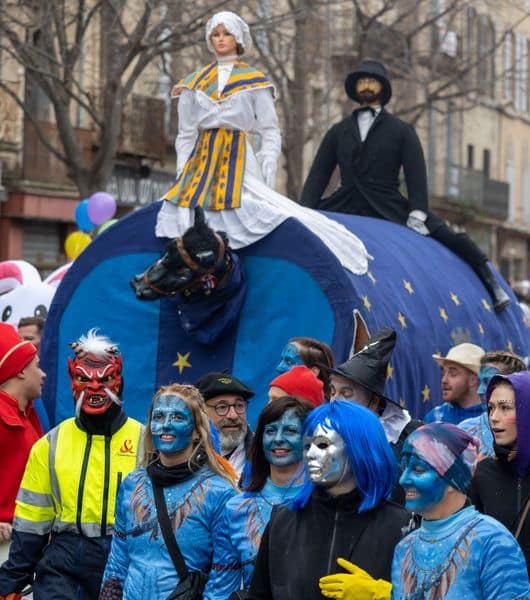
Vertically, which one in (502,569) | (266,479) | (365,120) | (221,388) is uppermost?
(365,120)

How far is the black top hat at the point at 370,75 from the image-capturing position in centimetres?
1198

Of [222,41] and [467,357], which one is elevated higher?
[222,41]

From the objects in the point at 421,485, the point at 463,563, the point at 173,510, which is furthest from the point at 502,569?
the point at 173,510

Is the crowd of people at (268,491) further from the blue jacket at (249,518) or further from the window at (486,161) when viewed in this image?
the window at (486,161)

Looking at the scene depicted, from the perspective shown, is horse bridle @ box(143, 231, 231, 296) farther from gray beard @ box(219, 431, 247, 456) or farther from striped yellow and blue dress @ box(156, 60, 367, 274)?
gray beard @ box(219, 431, 247, 456)

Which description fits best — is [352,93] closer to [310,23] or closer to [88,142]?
[310,23]

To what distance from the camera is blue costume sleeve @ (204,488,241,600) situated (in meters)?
6.01

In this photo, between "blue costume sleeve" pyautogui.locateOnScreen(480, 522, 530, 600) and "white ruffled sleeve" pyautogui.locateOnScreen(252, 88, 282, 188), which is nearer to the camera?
"blue costume sleeve" pyautogui.locateOnScreen(480, 522, 530, 600)

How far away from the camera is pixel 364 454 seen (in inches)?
209

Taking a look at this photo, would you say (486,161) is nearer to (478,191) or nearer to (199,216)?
(478,191)

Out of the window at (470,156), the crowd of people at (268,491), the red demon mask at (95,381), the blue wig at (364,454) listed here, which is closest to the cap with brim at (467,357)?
the crowd of people at (268,491)

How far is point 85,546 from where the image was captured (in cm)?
689

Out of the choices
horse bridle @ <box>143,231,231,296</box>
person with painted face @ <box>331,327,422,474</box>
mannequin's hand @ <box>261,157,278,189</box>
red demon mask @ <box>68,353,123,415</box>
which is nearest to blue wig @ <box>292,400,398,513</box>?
person with painted face @ <box>331,327,422,474</box>

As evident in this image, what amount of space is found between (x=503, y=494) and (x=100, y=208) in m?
10.9
